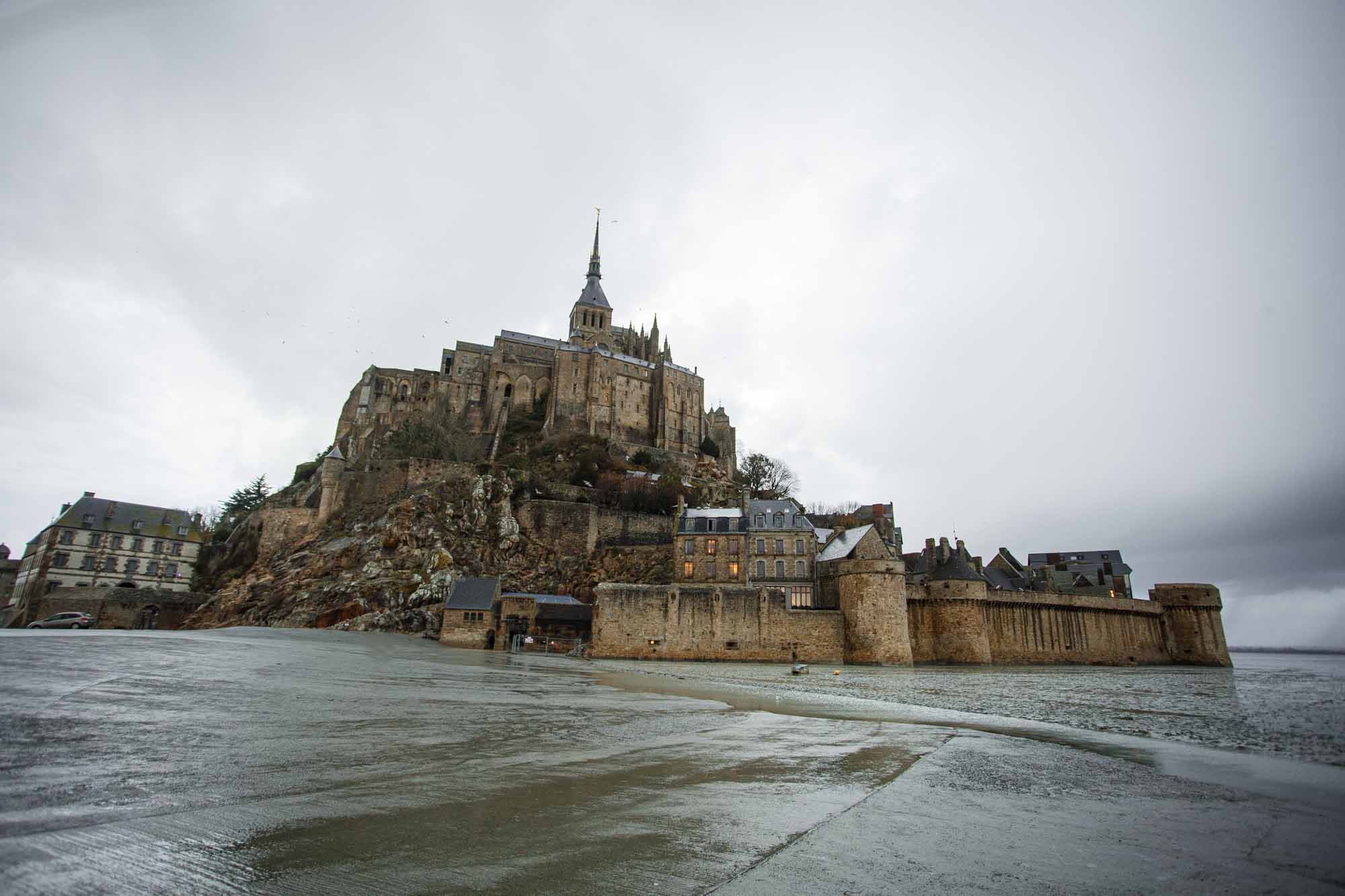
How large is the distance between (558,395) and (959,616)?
1931 inches

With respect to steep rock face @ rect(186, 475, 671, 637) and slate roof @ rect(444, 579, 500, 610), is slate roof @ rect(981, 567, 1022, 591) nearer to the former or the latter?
steep rock face @ rect(186, 475, 671, 637)

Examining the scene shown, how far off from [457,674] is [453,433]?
52453mm

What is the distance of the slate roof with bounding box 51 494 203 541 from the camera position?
51125 millimetres

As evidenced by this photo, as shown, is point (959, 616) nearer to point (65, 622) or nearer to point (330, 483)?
point (330, 483)

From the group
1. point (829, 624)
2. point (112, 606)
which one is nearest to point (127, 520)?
point (112, 606)

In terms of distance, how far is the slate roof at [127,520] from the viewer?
2013 inches

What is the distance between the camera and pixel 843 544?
4219 centimetres

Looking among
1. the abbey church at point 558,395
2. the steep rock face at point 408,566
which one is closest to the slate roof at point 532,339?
the abbey church at point 558,395

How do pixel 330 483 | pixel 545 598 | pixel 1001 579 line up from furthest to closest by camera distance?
pixel 330 483 < pixel 1001 579 < pixel 545 598

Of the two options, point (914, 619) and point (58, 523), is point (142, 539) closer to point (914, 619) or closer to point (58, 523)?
point (58, 523)

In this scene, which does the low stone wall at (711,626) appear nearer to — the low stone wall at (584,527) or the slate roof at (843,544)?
the slate roof at (843,544)

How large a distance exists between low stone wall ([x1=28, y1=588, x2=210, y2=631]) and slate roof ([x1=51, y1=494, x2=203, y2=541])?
26.0 ft

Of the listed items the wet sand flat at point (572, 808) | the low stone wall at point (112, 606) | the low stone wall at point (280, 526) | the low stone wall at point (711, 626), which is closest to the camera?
the wet sand flat at point (572, 808)

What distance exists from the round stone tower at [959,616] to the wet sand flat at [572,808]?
3188 cm
